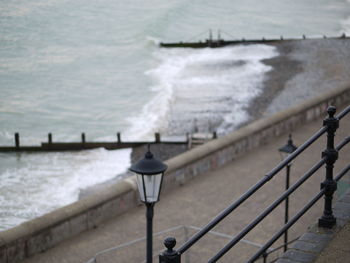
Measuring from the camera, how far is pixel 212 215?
40.9ft

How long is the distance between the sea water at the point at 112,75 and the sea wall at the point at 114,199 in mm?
11012

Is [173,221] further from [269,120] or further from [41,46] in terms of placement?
[41,46]

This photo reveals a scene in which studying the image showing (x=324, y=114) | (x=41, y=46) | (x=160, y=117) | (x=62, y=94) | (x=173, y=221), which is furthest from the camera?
(x=41, y=46)

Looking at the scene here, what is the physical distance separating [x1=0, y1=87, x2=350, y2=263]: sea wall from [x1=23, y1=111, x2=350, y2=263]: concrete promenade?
0.46 feet

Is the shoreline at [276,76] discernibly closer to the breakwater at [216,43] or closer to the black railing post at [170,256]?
the breakwater at [216,43]

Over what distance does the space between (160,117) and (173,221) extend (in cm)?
2727

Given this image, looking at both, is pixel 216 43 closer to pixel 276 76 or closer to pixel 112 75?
pixel 112 75

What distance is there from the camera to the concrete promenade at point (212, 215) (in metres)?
10.9

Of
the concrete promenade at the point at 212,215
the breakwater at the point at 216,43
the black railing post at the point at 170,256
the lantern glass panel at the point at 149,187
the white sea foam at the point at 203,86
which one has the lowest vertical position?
the white sea foam at the point at 203,86

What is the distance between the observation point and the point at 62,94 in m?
50.0

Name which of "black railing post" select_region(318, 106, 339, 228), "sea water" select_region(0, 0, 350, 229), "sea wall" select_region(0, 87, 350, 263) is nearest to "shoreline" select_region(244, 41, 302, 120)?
"sea water" select_region(0, 0, 350, 229)

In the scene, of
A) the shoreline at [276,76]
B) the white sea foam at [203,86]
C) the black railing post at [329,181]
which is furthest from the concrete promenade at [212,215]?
the shoreline at [276,76]

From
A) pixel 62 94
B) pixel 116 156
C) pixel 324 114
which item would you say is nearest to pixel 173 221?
pixel 324 114

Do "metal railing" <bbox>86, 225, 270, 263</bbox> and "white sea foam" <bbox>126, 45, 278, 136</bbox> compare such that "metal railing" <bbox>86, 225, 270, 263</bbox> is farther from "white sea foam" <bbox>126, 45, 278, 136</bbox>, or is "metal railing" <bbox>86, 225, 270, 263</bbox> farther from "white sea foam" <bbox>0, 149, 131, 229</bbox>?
"white sea foam" <bbox>126, 45, 278, 136</bbox>
